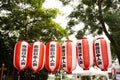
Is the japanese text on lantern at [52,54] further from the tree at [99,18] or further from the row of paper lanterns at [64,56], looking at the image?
the tree at [99,18]

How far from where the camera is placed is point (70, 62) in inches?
306

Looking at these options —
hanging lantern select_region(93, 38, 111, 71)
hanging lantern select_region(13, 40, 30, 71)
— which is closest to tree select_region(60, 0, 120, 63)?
hanging lantern select_region(93, 38, 111, 71)

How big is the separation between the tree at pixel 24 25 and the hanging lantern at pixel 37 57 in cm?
703

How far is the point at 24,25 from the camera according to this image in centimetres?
1550

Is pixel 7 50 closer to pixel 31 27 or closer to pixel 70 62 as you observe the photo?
pixel 31 27

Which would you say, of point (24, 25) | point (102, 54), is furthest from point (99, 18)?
point (24, 25)

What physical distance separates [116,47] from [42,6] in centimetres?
758

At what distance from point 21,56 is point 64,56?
1.48 meters

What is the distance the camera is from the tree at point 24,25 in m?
15.1

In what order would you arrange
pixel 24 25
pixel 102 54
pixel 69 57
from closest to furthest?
pixel 102 54
pixel 69 57
pixel 24 25

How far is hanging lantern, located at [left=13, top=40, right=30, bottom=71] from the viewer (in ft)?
25.6

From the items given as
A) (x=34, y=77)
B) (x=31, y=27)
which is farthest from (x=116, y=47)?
(x=34, y=77)

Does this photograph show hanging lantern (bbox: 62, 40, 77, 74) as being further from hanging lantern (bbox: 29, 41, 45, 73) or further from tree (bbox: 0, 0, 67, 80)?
tree (bbox: 0, 0, 67, 80)

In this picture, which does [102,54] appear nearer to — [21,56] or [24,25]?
[21,56]
